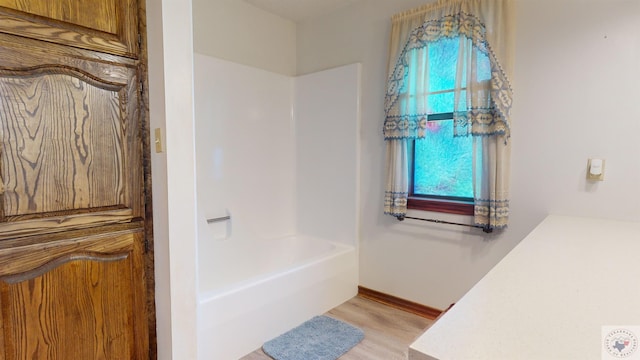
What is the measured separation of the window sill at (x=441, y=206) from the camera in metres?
2.18

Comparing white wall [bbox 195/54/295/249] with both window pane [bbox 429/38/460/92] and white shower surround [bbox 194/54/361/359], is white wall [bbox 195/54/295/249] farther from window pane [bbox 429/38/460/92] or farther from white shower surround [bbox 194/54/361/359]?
window pane [bbox 429/38/460/92]

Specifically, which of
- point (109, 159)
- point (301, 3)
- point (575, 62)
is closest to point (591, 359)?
point (109, 159)

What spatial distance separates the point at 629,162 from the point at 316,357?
1990 millimetres

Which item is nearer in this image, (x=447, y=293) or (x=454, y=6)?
(x=454, y=6)

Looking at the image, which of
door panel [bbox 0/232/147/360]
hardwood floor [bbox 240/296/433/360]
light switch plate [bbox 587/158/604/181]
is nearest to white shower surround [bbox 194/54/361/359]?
hardwood floor [bbox 240/296/433/360]

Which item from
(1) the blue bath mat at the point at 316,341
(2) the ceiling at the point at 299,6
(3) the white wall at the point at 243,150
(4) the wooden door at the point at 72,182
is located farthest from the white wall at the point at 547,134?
(4) the wooden door at the point at 72,182

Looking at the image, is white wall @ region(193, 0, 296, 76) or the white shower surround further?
white wall @ region(193, 0, 296, 76)

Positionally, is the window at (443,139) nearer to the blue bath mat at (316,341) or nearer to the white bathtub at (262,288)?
the white bathtub at (262,288)

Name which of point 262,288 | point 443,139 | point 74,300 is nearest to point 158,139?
point 74,300

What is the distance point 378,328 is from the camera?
224 centimetres

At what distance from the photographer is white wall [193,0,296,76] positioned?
2498 millimetres

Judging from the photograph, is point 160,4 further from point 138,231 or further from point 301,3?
point 301,3

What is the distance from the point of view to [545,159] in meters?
1.88

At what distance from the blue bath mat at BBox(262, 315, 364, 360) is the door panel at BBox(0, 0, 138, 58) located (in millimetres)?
1784
